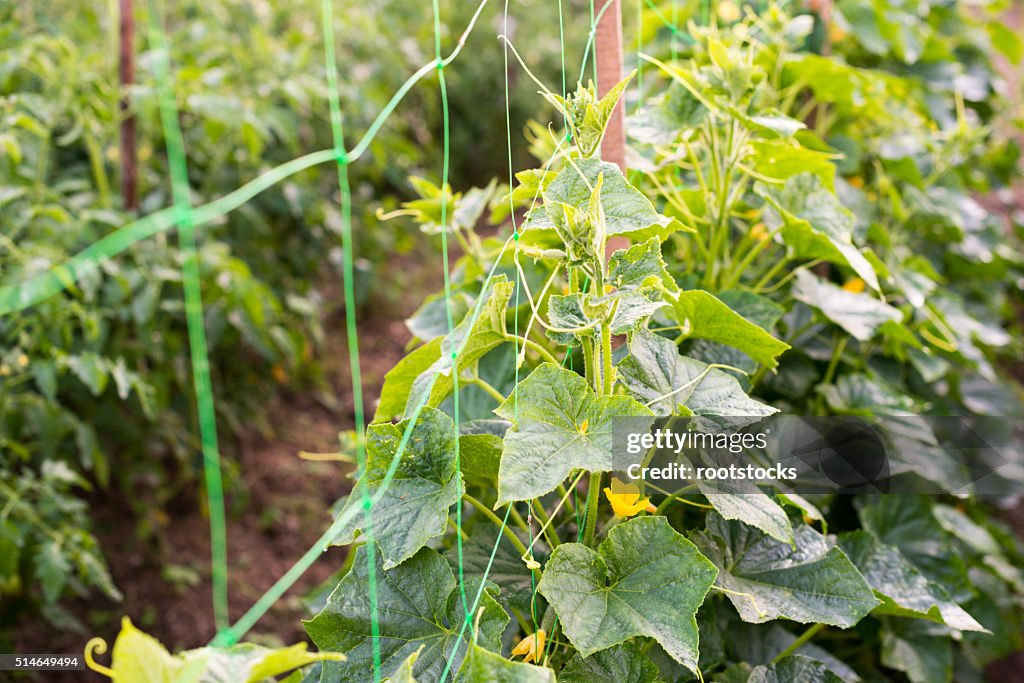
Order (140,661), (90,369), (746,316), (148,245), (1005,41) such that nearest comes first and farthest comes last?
1. (140,661)
2. (746,316)
3. (90,369)
4. (148,245)
5. (1005,41)

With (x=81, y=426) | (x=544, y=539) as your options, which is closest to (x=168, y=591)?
(x=81, y=426)

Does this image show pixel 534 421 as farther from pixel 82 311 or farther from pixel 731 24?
pixel 731 24

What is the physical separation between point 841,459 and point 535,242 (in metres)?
0.75

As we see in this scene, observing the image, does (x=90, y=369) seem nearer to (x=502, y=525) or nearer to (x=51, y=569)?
(x=51, y=569)

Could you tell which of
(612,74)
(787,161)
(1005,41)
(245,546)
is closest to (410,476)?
(612,74)

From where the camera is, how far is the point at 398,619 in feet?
3.60

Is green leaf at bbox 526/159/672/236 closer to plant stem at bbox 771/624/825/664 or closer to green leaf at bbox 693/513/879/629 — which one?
green leaf at bbox 693/513/879/629

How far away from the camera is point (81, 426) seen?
2277 millimetres

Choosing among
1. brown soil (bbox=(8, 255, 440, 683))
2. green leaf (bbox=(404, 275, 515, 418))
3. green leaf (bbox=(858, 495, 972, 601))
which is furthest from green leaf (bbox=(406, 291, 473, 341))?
brown soil (bbox=(8, 255, 440, 683))

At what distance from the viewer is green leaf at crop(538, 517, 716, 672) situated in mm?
1010

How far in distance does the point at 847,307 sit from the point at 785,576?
0.58m

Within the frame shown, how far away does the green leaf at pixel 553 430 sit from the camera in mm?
997

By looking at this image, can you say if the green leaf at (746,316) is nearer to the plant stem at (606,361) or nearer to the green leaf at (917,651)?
the plant stem at (606,361)

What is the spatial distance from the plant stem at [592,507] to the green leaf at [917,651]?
0.77 metres
